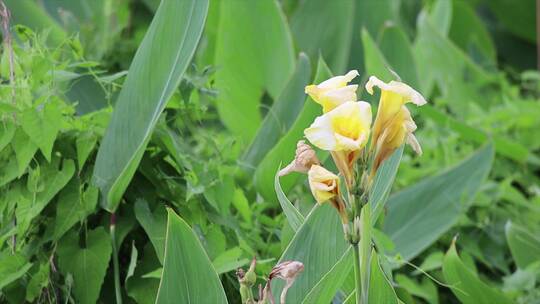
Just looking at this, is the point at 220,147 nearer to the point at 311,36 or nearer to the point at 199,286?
the point at 199,286

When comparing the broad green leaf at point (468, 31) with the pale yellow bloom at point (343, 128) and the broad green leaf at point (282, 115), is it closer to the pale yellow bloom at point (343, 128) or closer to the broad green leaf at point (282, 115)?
the broad green leaf at point (282, 115)

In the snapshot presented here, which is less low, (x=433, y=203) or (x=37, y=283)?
(x=37, y=283)

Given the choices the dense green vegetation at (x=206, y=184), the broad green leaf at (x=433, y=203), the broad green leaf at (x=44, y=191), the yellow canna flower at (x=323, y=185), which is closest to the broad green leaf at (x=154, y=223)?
the dense green vegetation at (x=206, y=184)

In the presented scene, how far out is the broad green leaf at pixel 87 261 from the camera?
1.30 metres

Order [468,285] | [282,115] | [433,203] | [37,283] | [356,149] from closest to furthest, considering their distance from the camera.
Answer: [356,149]
[37,283]
[468,285]
[282,115]
[433,203]

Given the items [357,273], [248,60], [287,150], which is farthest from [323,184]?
[248,60]

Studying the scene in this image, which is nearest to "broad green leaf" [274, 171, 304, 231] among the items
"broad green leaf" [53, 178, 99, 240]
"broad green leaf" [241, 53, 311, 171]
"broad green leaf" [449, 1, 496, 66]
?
"broad green leaf" [53, 178, 99, 240]

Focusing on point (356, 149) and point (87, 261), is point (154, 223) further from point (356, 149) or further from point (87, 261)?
point (356, 149)

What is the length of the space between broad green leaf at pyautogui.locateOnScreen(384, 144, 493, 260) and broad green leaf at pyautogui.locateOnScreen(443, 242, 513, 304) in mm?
285

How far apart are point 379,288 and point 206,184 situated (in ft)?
1.26

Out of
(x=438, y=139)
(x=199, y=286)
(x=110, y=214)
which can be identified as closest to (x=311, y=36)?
(x=438, y=139)

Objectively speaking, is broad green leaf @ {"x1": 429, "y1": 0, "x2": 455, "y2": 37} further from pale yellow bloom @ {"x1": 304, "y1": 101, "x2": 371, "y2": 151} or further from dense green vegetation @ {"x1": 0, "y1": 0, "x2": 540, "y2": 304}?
pale yellow bloom @ {"x1": 304, "y1": 101, "x2": 371, "y2": 151}

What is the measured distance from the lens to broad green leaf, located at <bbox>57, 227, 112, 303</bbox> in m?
1.30

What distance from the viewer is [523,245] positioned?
1.74 metres
